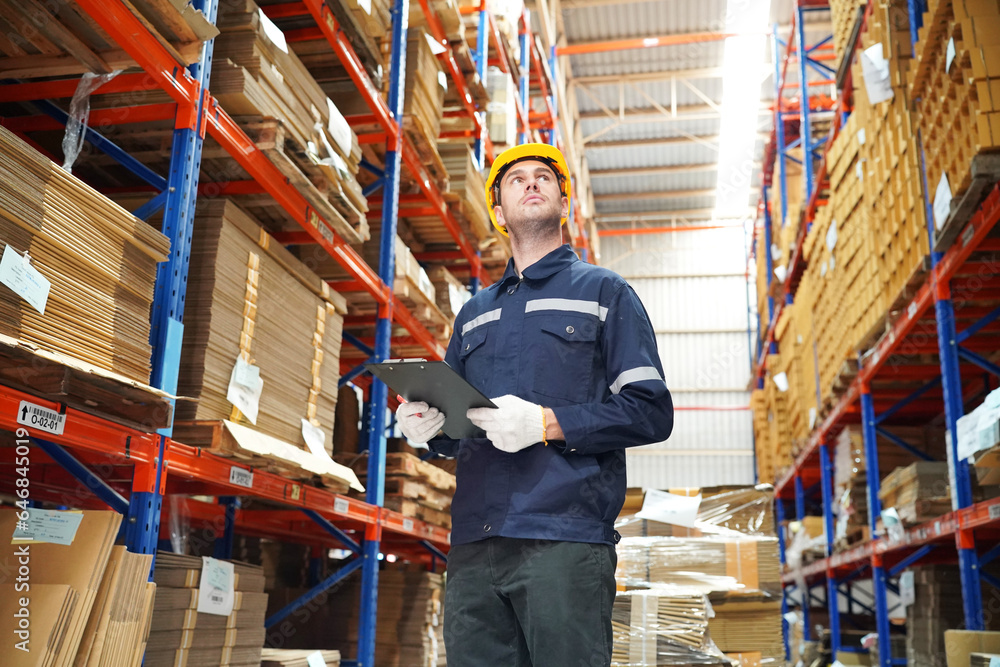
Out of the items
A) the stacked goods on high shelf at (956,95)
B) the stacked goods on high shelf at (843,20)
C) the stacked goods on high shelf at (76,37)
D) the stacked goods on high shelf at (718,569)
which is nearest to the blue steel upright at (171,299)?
the stacked goods on high shelf at (76,37)

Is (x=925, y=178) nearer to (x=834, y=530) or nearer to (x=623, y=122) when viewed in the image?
(x=834, y=530)

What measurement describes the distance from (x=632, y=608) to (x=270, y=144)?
11.2 ft

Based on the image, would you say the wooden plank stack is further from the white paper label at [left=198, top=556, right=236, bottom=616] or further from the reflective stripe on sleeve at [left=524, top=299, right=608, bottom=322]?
the reflective stripe on sleeve at [left=524, top=299, right=608, bottom=322]

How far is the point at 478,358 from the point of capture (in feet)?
9.18

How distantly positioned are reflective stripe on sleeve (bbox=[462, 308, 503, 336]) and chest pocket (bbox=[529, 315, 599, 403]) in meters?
0.21

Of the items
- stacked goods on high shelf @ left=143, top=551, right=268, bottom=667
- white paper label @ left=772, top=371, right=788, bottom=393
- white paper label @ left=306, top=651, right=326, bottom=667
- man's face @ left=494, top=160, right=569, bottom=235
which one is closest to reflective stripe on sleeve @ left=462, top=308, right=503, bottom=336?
man's face @ left=494, top=160, right=569, bottom=235

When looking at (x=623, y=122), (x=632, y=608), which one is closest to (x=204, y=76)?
(x=632, y=608)

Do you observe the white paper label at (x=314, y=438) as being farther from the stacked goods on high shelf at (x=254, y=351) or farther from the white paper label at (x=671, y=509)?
the white paper label at (x=671, y=509)

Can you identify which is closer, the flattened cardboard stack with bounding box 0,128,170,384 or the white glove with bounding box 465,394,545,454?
the white glove with bounding box 465,394,545,454

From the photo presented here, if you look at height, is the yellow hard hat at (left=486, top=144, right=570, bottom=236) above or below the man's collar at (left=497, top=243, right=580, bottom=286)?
above

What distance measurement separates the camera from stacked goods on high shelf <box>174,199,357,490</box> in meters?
3.93

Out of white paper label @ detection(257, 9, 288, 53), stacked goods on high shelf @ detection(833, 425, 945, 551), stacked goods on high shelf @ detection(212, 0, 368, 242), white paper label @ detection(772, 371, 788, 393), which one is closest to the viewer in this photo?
stacked goods on high shelf @ detection(212, 0, 368, 242)

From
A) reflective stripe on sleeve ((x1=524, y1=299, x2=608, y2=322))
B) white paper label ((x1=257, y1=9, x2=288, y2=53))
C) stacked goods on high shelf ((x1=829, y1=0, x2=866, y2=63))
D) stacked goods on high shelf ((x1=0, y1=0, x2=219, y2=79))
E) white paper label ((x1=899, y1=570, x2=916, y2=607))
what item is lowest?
white paper label ((x1=899, y1=570, x2=916, y2=607))

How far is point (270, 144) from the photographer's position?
436 cm
